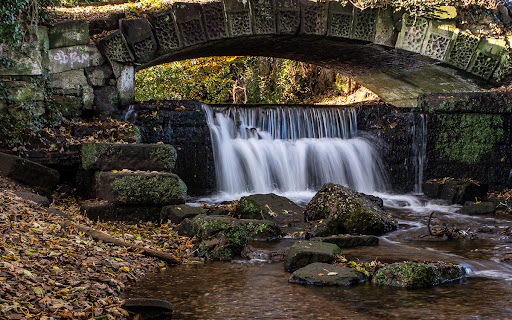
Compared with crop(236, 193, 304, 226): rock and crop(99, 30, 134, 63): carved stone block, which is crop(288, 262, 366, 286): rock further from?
crop(99, 30, 134, 63): carved stone block

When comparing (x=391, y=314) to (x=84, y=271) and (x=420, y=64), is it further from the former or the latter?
(x=420, y=64)

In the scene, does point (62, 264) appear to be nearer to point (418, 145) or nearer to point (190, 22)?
point (190, 22)

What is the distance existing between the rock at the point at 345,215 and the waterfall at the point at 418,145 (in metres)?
5.03

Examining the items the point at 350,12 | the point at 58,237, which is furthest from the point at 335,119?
the point at 58,237

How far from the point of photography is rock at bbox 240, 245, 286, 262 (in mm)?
5884

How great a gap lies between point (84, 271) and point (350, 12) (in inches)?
392

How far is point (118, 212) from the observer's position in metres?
7.25

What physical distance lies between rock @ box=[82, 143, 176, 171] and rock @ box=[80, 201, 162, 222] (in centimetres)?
62

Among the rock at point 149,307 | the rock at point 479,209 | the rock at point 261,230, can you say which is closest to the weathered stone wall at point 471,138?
the rock at point 479,209

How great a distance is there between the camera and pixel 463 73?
13430mm

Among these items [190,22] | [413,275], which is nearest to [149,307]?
[413,275]

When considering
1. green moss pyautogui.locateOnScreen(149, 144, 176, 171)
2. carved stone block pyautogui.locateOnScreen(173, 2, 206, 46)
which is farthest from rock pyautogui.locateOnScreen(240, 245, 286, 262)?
carved stone block pyautogui.locateOnScreen(173, 2, 206, 46)

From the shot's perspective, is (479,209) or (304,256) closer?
(304,256)

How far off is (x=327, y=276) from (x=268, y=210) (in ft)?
10.5
